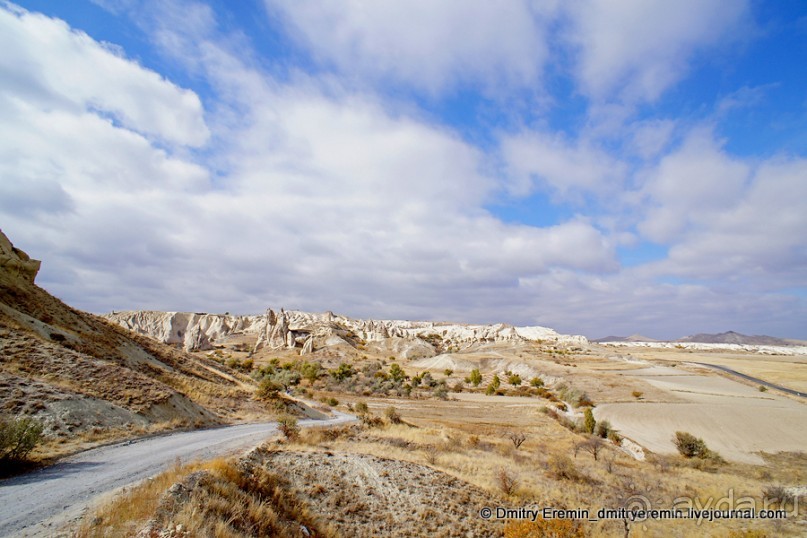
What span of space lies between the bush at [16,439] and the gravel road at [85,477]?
2.66ft

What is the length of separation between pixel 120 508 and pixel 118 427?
434 inches

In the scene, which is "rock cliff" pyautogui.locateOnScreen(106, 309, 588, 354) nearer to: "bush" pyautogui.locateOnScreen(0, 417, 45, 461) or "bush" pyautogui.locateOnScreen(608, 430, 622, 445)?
"bush" pyautogui.locateOnScreen(608, 430, 622, 445)

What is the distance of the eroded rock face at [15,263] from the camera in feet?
88.9

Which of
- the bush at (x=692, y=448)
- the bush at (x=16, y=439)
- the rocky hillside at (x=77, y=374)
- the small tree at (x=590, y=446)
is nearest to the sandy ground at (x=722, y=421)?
the bush at (x=692, y=448)

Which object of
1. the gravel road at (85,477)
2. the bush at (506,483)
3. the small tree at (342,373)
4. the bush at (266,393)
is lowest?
the small tree at (342,373)

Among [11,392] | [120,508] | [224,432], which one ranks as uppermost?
[11,392]

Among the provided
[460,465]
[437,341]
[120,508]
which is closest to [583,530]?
[460,465]

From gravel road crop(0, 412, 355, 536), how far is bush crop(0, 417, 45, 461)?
2.66ft

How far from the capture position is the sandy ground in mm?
29562

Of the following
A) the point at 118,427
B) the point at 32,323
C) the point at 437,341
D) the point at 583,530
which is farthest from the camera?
the point at 437,341

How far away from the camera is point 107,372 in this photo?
65.2 ft

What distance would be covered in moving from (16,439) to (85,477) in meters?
2.32

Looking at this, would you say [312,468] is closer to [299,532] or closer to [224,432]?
[299,532]

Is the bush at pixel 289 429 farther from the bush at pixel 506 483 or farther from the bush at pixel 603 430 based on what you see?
the bush at pixel 603 430
